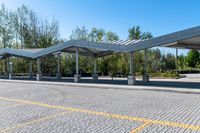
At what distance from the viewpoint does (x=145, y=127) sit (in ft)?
19.1

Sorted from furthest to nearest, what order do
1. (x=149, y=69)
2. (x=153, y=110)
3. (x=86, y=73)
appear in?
(x=149, y=69) → (x=86, y=73) → (x=153, y=110)

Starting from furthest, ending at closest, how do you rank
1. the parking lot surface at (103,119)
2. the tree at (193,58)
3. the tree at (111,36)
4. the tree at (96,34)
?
the tree at (193,58) < the tree at (96,34) < the tree at (111,36) < the parking lot surface at (103,119)

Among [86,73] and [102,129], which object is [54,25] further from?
[102,129]

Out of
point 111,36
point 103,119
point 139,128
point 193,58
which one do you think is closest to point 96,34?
point 111,36

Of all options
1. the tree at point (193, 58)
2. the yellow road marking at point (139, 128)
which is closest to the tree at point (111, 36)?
the tree at point (193, 58)

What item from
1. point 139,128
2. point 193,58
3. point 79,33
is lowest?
point 139,128

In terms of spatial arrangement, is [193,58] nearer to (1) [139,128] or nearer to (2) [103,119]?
(2) [103,119]

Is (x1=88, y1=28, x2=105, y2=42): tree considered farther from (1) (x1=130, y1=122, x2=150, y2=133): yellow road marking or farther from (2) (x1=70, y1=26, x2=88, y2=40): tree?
(1) (x1=130, y1=122, x2=150, y2=133): yellow road marking

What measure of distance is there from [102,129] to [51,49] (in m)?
19.3

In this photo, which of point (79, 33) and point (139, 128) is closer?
point (139, 128)

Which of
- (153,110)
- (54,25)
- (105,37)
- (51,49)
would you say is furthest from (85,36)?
(153,110)

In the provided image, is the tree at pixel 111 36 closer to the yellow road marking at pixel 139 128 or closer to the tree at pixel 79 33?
the tree at pixel 79 33

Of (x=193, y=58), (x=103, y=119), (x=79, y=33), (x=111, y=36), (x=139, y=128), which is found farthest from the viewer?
(x=193, y=58)

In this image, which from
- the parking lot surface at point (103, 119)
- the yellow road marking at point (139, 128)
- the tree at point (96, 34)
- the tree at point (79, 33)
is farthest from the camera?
the tree at point (79, 33)
